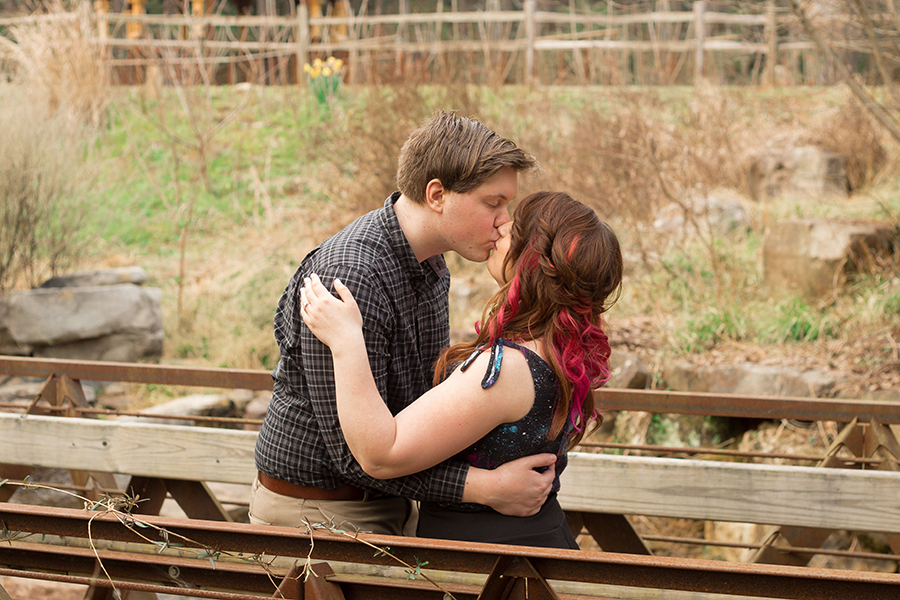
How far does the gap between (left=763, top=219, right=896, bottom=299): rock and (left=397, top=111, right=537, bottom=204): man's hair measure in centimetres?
507

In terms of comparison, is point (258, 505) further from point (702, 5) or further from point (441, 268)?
point (702, 5)

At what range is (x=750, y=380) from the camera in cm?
534

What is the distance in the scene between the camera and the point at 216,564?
1739mm

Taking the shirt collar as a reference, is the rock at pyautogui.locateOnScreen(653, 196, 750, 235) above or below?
below

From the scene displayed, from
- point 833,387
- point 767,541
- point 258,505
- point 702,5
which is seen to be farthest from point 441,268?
point 702,5

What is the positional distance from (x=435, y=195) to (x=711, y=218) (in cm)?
647

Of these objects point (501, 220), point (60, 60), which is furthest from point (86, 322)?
point (501, 220)

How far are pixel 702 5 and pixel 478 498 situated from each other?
601 inches

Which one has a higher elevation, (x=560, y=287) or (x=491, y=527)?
(x=560, y=287)

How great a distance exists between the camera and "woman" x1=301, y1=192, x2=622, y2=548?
66.4 inches

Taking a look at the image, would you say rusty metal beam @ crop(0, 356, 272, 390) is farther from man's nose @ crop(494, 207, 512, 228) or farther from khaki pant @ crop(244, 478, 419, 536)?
man's nose @ crop(494, 207, 512, 228)

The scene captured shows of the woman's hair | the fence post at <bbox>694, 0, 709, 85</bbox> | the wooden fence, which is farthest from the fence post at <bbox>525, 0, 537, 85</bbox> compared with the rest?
the woman's hair

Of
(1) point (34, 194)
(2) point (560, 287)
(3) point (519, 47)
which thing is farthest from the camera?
(3) point (519, 47)

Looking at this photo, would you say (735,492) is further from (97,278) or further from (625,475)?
(97,278)
